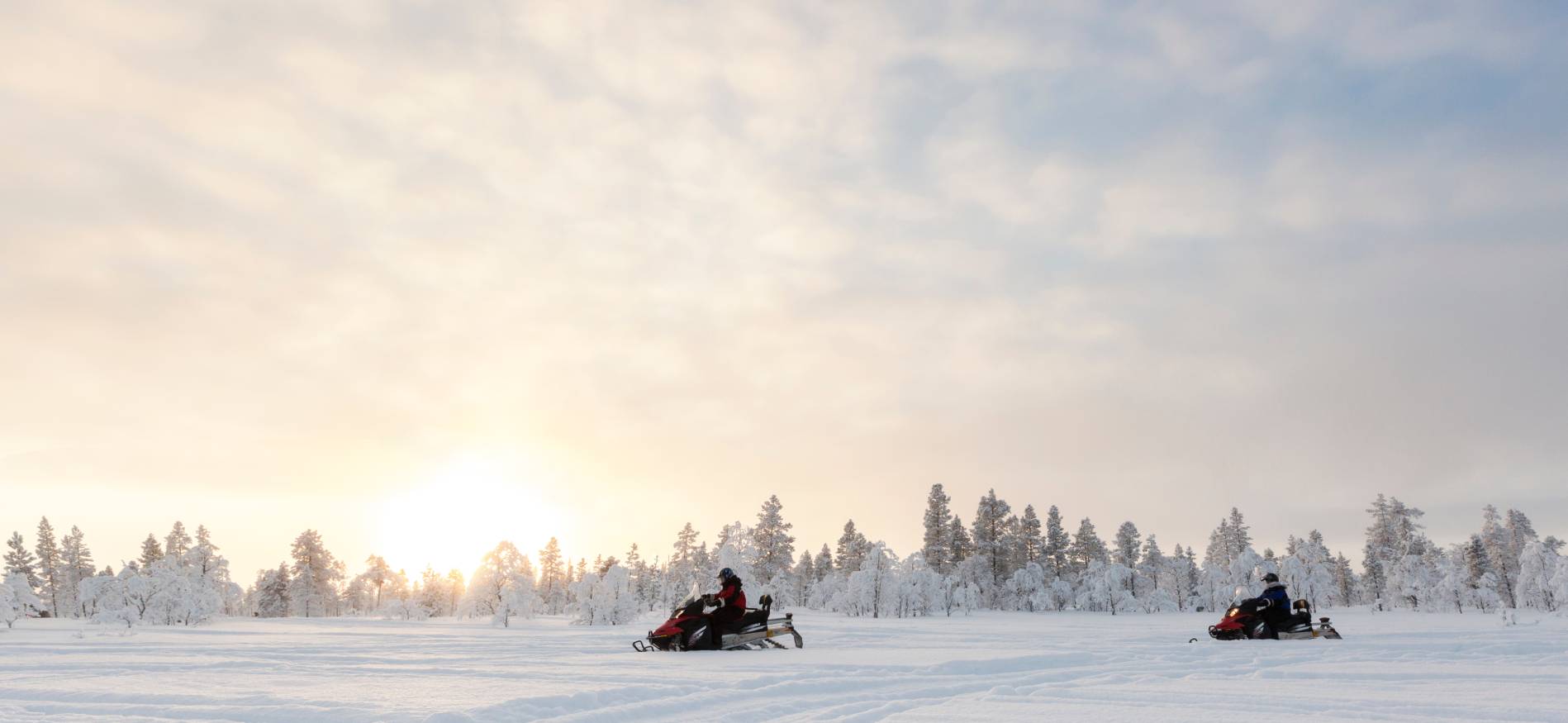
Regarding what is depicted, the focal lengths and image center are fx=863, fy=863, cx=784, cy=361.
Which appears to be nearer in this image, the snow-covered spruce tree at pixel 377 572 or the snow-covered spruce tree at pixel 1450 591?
the snow-covered spruce tree at pixel 1450 591

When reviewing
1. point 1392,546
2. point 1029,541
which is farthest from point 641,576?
point 1392,546

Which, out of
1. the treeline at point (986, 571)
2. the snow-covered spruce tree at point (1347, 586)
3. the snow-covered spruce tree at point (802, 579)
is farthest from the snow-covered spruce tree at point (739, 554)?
the snow-covered spruce tree at point (1347, 586)

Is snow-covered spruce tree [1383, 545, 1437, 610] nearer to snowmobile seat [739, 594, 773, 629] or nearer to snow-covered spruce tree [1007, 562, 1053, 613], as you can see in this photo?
snow-covered spruce tree [1007, 562, 1053, 613]

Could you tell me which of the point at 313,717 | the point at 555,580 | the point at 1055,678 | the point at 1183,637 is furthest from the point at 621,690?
the point at 555,580

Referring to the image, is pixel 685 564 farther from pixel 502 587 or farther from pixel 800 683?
pixel 800 683

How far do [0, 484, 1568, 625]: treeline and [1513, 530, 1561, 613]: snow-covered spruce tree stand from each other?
132 mm

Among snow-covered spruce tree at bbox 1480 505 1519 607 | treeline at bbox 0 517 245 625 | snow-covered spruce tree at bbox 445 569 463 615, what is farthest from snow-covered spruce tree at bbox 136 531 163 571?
snow-covered spruce tree at bbox 1480 505 1519 607

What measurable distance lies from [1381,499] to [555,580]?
97.7m

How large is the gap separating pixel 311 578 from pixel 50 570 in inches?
1037

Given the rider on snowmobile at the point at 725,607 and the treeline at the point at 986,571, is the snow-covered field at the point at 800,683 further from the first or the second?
the treeline at the point at 986,571

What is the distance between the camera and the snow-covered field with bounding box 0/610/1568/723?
877cm

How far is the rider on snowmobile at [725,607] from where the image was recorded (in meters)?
19.4

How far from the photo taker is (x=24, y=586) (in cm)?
4472

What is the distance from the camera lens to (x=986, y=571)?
272 ft
